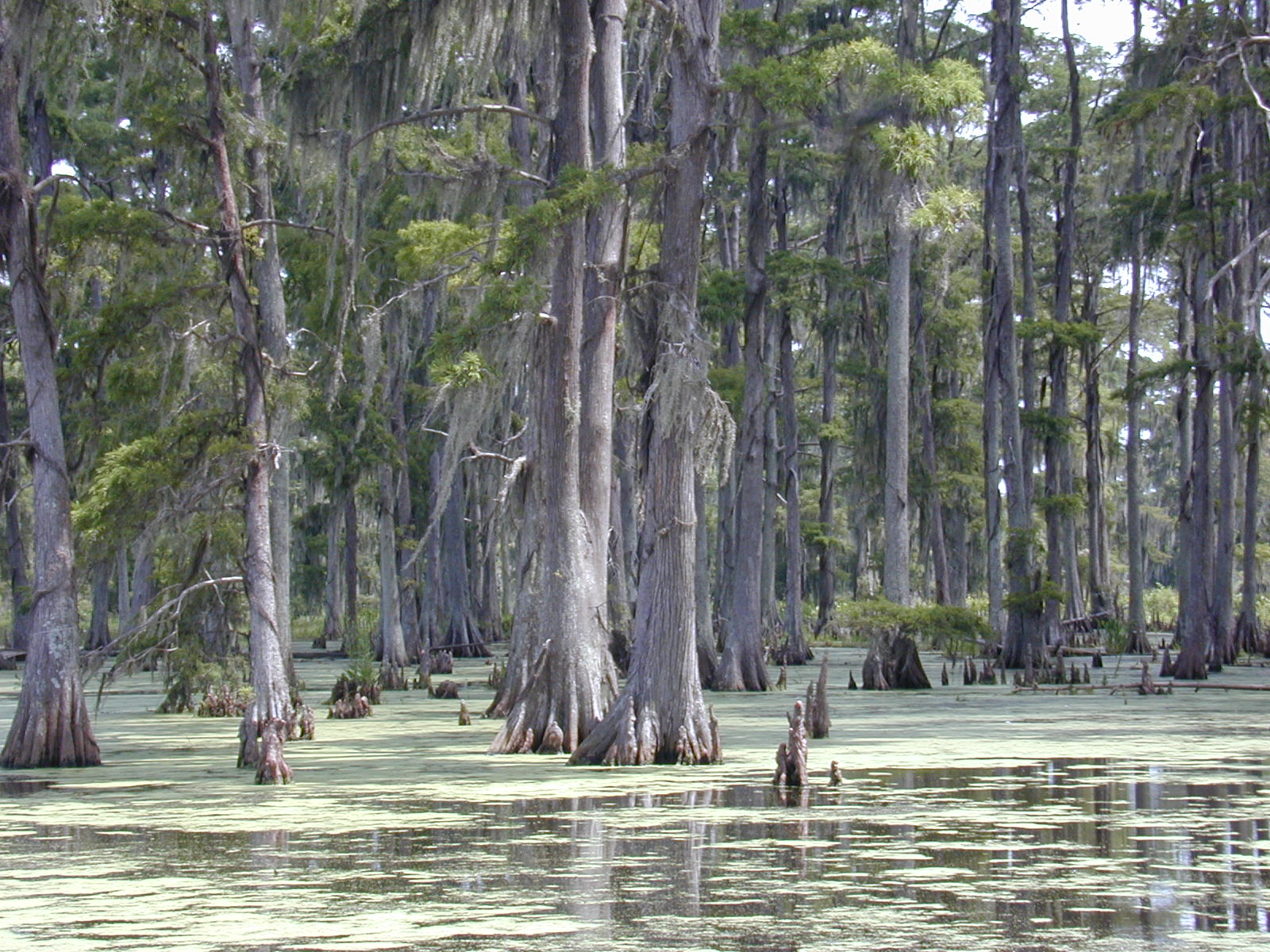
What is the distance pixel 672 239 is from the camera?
1198 centimetres

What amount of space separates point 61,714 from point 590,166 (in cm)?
604

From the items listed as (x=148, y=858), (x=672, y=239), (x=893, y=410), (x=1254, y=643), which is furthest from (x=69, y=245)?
(x=1254, y=643)

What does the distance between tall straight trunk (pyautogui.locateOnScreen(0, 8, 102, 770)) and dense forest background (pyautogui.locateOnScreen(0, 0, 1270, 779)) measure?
25 millimetres

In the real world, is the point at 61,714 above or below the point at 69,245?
below

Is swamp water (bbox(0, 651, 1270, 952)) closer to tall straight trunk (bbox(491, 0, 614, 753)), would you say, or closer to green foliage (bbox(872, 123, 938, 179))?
tall straight trunk (bbox(491, 0, 614, 753))

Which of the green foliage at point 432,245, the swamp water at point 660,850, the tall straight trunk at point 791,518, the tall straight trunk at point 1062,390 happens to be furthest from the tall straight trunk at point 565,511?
the tall straight trunk at point 1062,390

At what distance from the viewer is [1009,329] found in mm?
24703

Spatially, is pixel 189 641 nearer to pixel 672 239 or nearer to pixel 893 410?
pixel 672 239

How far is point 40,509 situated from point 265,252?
3.80 meters

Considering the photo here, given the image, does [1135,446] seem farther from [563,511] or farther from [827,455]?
[563,511]

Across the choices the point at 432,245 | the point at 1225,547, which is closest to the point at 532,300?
the point at 432,245

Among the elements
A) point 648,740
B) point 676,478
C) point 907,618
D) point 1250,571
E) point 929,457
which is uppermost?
point 929,457

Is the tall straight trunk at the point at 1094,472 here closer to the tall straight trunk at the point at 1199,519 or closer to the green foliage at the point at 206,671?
the tall straight trunk at the point at 1199,519

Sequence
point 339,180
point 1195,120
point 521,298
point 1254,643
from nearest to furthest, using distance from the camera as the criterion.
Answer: point 521,298 → point 339,180 → point 1195,120 → point 1254,643
